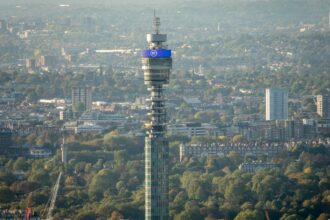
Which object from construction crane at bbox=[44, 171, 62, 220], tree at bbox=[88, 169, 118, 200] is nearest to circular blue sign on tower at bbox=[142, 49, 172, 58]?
construction crane at bbox=[44, 171, 62, 220]

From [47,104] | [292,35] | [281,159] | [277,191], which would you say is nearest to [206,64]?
[292,35]

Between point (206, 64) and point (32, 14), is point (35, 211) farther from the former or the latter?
point (32, 14)

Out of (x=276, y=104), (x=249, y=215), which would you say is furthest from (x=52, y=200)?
(x=276, y=104)

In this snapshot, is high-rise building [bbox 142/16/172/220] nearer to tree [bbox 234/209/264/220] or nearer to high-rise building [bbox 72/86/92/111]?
tree [bbox 234/209/264/220]

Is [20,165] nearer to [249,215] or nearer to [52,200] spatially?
[52,200]

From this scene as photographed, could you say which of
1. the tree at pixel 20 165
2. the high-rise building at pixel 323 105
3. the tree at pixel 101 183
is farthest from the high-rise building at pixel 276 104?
the tree at pixel 101 183
